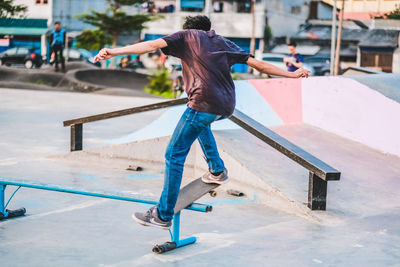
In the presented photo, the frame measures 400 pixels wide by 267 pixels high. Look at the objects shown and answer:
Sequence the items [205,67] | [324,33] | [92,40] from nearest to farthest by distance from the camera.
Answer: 1. [205,67]
2. [92,40]
3. [324,33]

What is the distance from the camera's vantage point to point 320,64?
144 ft

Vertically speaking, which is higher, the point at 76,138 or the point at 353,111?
the point at 353,111

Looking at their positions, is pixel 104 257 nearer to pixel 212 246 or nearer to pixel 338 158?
pixel 212 246

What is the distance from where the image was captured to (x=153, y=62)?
4791 cm

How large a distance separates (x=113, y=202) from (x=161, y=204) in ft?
5.98

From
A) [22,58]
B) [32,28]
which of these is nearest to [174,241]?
[22,58]

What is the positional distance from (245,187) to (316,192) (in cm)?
101

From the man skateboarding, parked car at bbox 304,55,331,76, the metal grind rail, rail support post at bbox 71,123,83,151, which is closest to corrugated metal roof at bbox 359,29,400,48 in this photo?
parked car at bbox 304,55,331,76

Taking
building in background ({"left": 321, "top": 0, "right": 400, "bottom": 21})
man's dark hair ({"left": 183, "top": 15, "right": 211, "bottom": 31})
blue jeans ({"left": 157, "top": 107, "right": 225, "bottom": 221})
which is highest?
building in background ({"left": 321, "top": 0, "right": 400, "bottom": 21})

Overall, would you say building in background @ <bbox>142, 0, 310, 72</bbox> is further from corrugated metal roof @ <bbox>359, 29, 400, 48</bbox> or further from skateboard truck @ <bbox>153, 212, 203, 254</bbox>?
skateboard truck @ <bbox>153, 212, 203, 254</bbox>

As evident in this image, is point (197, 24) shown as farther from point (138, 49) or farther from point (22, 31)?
point (22, 31)

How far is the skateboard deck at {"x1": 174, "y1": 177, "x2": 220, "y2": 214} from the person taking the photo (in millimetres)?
4383

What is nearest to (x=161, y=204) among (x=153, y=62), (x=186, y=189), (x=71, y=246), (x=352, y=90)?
(x=186, y=189)

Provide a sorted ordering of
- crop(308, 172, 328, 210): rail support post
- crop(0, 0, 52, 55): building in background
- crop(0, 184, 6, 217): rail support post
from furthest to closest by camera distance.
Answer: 1. crop(0, 0, 52, 55): building in background
2. crop(308, 172, 328, 210): rail support post
3. crop(0, 184, 6, 217): rail support post
